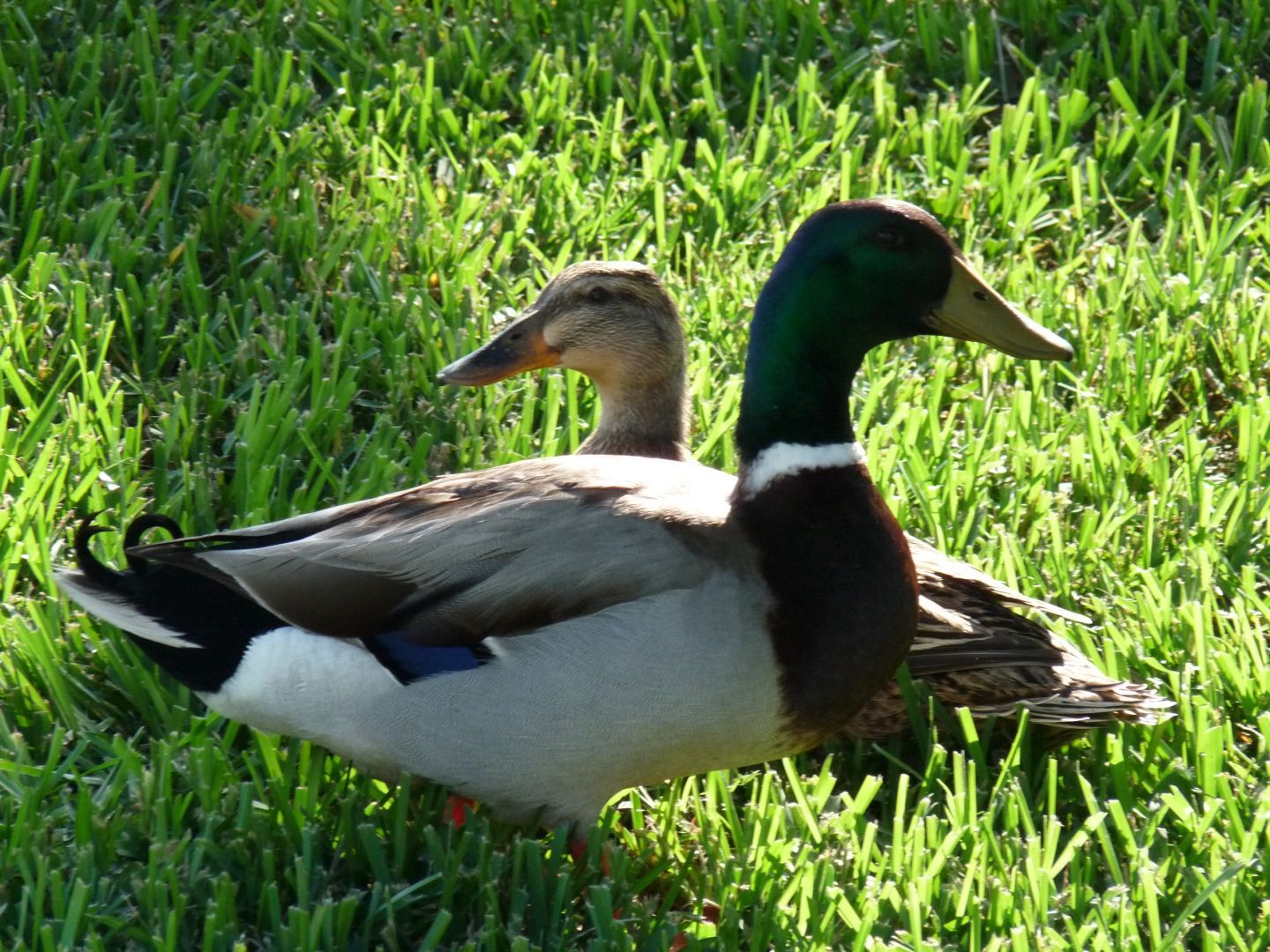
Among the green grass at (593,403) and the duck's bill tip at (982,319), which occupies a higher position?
the duck's bill tip at (982,319)

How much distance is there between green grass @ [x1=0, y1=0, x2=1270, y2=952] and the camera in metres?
2.88

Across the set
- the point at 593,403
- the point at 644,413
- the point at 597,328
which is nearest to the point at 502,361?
the point at 597,328

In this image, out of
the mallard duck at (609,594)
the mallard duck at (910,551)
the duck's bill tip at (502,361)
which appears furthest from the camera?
the duck's bill tip at (502,361)

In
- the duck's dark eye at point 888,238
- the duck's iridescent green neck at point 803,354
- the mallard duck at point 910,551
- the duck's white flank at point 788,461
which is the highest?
the duck's dark eye at point 888,238

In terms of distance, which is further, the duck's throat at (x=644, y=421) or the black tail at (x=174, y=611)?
the duck's throat at (x=644, y=421)

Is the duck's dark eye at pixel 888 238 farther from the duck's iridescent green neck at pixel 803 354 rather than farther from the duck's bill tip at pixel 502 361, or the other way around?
the duck's bill tip at pixel 502 361

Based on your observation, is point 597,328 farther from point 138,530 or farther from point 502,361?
point 138,530

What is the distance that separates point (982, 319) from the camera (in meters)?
3.13

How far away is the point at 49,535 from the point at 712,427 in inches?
61.9

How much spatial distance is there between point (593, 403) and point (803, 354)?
143cm

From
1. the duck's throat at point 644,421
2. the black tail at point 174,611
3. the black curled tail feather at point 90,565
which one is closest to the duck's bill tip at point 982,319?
the duck's throat at point 644,421

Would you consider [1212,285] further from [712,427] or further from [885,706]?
[885,706]

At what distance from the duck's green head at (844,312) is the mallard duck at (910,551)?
1.62 ft

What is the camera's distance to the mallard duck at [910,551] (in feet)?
10.8
